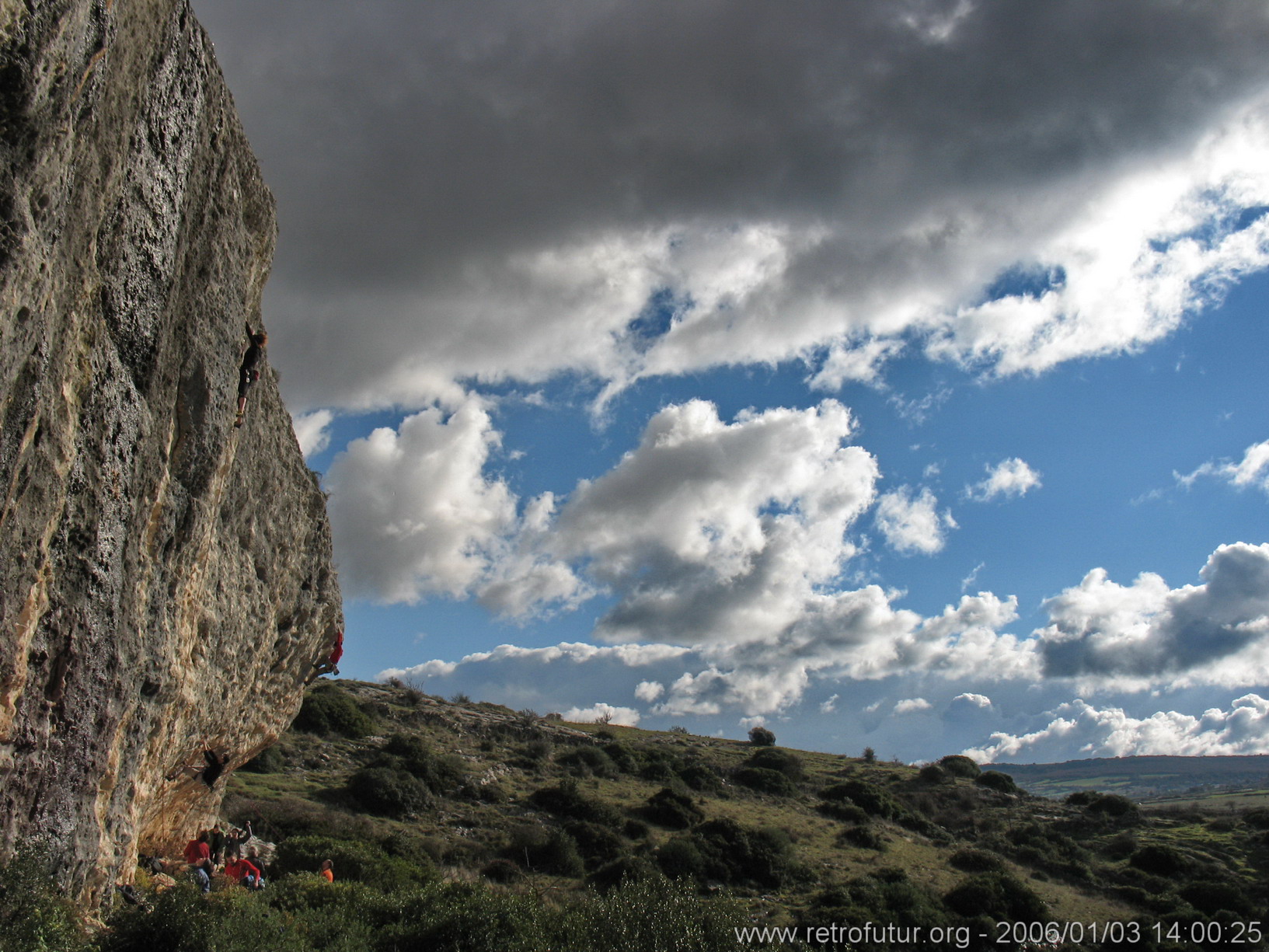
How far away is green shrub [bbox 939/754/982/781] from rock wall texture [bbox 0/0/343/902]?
172 ft

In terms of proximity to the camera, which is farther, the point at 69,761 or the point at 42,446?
the point at 69,761

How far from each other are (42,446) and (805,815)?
37.5 m

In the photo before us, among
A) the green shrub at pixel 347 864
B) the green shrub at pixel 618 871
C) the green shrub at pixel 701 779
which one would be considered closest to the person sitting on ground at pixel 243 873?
the green shrub at pixel 347 864

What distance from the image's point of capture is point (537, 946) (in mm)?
11422

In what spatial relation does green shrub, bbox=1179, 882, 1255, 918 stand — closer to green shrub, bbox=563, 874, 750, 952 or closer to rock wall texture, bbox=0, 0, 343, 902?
green shrub, bbox=563, 874, 750, 952

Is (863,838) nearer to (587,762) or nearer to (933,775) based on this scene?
(587,762)

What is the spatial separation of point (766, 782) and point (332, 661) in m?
30.5

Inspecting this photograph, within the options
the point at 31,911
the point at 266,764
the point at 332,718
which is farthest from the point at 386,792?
the point at 31,911

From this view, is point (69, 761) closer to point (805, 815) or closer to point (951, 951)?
point (951, 951)

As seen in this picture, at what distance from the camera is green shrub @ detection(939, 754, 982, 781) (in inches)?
2154

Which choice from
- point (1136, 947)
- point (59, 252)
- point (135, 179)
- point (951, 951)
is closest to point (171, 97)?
point (135, 179)

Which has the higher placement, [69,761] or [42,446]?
[42,446]

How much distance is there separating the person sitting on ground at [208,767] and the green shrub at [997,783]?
1890 inches

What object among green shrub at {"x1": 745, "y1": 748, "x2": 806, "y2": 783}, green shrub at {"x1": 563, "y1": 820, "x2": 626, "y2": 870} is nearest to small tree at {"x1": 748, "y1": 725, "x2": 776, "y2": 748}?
green shrub at {"x1": 745, "y1": 748, "x2": 806, "y2": 783}
